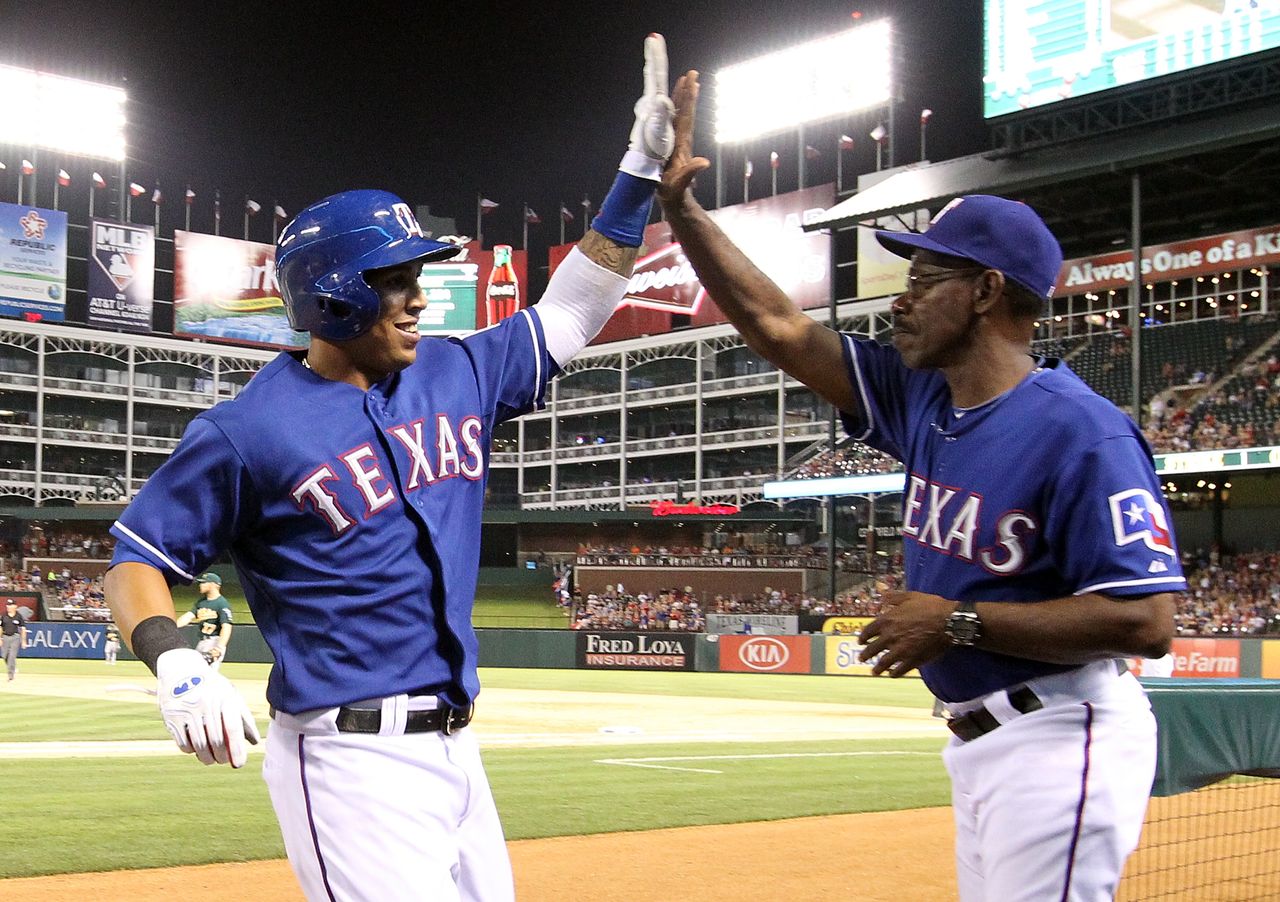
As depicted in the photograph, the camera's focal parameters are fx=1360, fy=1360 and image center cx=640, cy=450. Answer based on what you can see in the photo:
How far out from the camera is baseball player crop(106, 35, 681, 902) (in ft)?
9.64

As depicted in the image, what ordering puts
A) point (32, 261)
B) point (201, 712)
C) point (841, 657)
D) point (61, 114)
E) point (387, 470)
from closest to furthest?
point (201, 712), point (387, 470), point (841, 657), point (32, 261), point (61, 114)

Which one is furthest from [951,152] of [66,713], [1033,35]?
[66,713]

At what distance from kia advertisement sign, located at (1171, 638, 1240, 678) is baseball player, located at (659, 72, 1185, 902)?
2192 cm

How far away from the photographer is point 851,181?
240 ft

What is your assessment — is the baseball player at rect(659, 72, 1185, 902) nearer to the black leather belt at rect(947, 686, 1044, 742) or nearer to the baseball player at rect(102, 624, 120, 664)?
the black leather belt at rect(947, 686, 1044, 742)

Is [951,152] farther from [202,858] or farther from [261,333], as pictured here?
[202,858]

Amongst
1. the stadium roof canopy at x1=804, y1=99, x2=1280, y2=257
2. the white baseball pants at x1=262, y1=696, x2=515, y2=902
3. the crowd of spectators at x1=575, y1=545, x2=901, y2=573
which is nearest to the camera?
the white baseball pants at x1=262, y1=696, x2=515, y2=902

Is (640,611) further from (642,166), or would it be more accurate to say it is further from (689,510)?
(642,166)

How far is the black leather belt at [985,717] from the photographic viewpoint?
9.81 feet

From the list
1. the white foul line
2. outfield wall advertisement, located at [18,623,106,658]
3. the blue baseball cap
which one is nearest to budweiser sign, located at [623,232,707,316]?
outfield wall advertisement, located at [18,623,106,658]

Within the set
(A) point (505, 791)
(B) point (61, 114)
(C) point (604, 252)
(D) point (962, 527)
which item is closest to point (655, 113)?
(C) point (604, 252)

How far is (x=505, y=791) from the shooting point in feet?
37.0

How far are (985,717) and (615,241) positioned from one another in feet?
5.59

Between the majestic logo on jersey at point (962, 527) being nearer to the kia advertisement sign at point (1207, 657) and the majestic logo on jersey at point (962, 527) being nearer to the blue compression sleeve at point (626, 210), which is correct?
the blue compression sleeve at point (626, 210)
